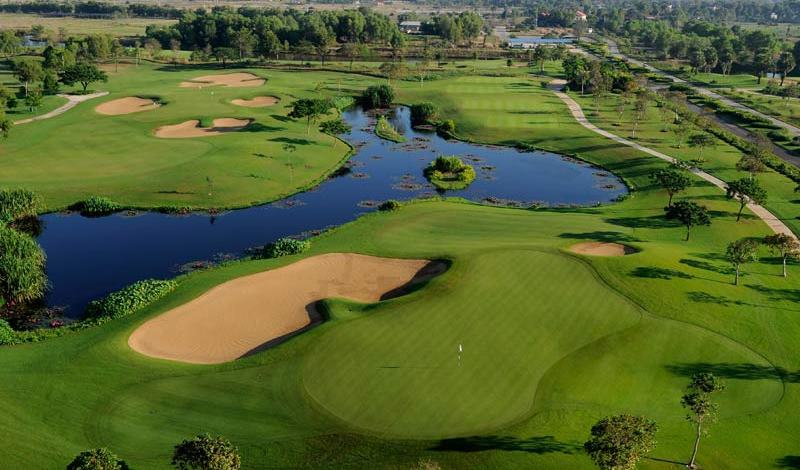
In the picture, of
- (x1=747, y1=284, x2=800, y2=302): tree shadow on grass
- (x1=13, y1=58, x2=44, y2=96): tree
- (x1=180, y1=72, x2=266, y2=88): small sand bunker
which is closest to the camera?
(x1=747, y1=284, x2=800, y2=302): tree shadow on grass

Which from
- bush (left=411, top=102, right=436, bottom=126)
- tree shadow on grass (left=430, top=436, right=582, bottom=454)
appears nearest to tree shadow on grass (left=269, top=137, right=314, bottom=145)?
bush (left=411, top=102, right=436, bottom=126)

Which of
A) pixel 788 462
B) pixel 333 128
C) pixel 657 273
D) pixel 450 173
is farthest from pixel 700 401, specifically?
pixel 333 128

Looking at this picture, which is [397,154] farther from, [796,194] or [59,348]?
[59,348]

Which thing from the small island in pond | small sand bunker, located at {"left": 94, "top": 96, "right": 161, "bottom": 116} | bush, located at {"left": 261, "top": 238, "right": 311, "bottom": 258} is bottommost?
bush, located at {"left": 261, "top": 238, "right": 311, "bottom": 258}

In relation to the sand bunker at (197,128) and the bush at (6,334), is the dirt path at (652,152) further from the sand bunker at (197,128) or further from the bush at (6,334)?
the bush at (6,334)

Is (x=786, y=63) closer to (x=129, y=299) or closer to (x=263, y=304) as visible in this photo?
(x=263, y=304)

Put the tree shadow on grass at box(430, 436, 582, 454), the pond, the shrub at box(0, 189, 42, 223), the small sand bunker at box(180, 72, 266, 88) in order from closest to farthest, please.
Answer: the tree shadow on grass at box(430, 436, 582, 454) < the pond < the shrub at box(0, 189, 42, 223) < the small sand bunker at box(180, 72, 266, 88)

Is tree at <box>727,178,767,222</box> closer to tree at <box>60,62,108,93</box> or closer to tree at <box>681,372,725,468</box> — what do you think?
tree at <box>681,372,725,468</box>

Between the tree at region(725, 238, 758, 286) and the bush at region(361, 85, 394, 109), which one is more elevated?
the bush at region(361, 85, 394, 109)
